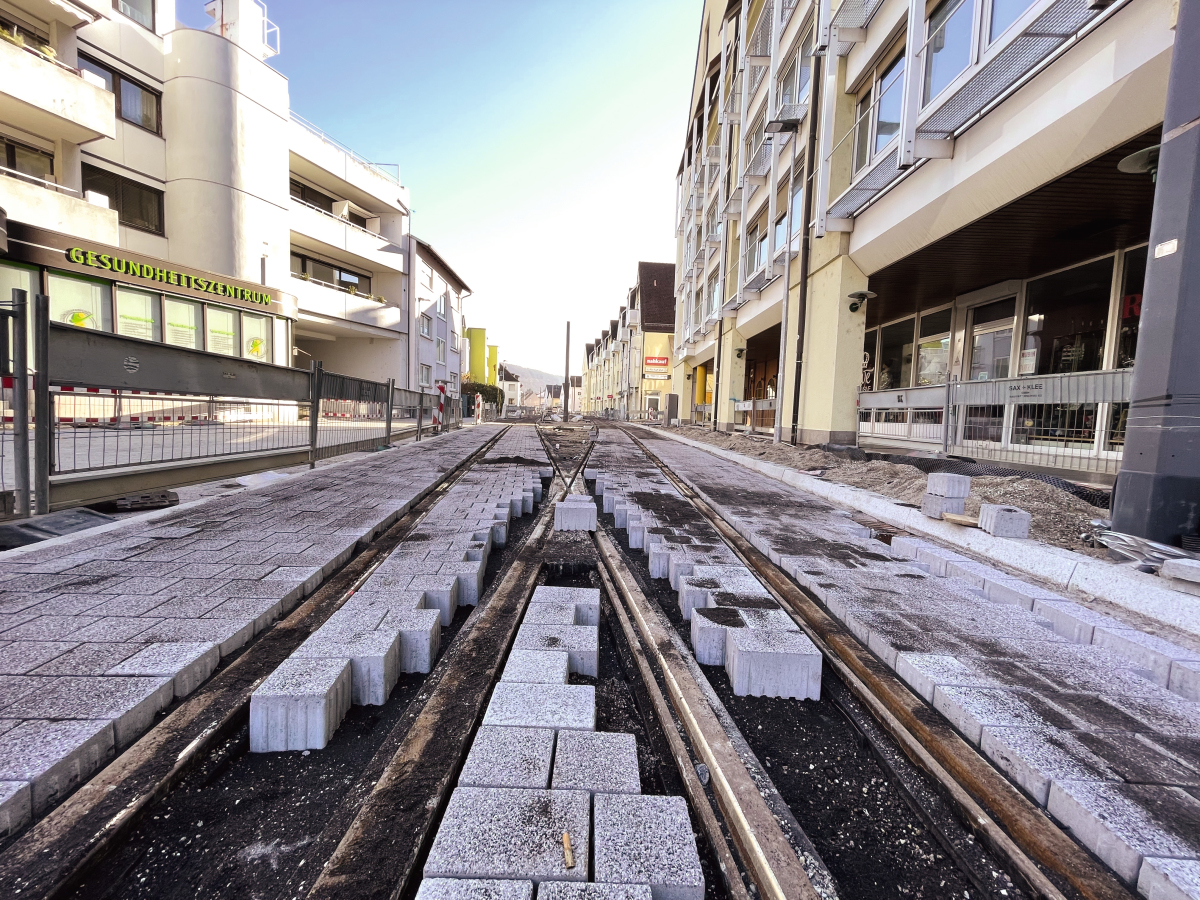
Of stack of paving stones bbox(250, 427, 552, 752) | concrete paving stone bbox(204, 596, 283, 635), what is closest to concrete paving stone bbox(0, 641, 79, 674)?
concrete paving stone bbox(204, 596, 283, 635)

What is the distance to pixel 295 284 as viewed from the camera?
20.8 m

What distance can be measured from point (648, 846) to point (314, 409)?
801cm

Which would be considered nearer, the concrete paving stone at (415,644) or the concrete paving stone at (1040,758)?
the concrete paving stone at (1040,758)

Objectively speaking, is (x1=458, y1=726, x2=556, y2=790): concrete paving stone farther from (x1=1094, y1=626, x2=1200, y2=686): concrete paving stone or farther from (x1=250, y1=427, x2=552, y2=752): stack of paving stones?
(x1=1094, y1=626, x2=1200, y2=686): concrete paving stone

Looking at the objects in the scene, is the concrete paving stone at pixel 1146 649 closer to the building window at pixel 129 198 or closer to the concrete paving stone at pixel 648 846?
the concrete paving stone at pixel 648 846

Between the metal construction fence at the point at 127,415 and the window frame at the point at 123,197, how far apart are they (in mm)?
13907

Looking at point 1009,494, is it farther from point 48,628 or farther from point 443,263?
point 443,263

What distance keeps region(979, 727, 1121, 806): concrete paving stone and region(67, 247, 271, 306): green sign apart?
20.2 metres

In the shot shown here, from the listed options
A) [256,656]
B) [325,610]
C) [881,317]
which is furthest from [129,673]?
[881,317]

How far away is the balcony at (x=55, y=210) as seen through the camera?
1238cm

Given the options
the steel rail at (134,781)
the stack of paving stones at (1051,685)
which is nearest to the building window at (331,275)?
the steel rail at (134,781)

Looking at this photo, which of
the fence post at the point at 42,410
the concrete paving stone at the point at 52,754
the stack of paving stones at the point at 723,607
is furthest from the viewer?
the fence post at the point at 42,410

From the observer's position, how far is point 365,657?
214 cm

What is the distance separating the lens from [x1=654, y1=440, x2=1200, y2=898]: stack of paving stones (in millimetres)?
1536
